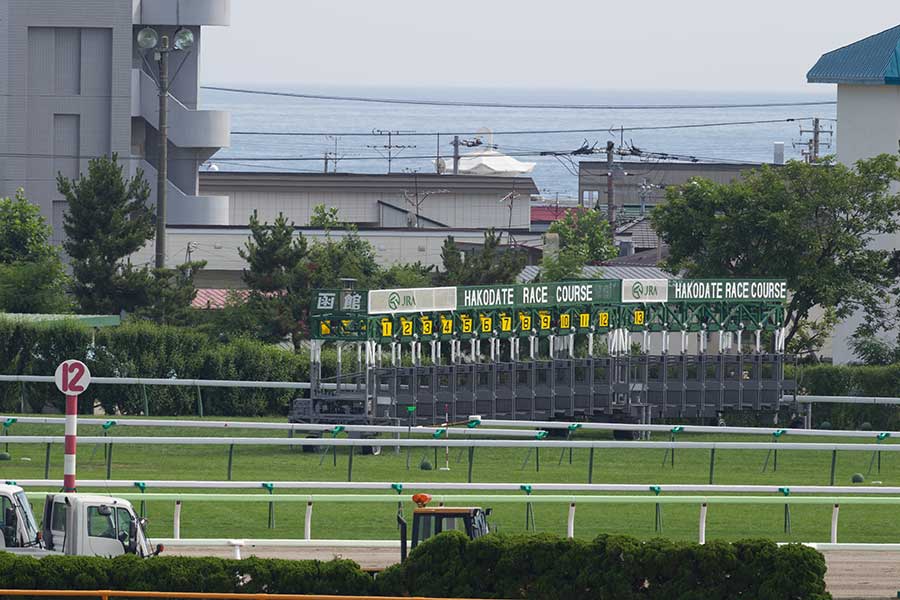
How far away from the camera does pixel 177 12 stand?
4984 centimetres

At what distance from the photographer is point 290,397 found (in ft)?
103

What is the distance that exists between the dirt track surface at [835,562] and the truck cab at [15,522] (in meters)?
2.05

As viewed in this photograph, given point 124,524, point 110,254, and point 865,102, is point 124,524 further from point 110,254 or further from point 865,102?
point 865,102

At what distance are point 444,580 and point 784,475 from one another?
1101 cm

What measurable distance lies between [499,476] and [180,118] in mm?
28789

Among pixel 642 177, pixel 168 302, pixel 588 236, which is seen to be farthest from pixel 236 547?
pixel 642 177

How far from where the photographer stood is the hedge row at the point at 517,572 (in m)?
14.0

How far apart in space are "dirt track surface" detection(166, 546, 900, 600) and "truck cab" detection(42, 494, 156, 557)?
1722mm

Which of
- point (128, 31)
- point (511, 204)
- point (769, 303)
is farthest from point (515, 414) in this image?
point (511, 204)

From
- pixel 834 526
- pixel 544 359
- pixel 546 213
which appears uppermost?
pixel 546 213

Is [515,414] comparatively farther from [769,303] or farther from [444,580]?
[444,580]

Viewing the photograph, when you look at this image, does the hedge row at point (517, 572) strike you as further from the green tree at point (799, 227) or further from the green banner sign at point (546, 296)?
the green tree at point (799, 227)

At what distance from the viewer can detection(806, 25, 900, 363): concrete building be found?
1724 inches

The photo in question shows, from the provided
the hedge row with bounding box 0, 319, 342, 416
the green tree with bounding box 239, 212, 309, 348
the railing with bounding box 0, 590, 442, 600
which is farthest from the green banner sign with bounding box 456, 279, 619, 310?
the railing with bounding box 0, 590, 442, 600
